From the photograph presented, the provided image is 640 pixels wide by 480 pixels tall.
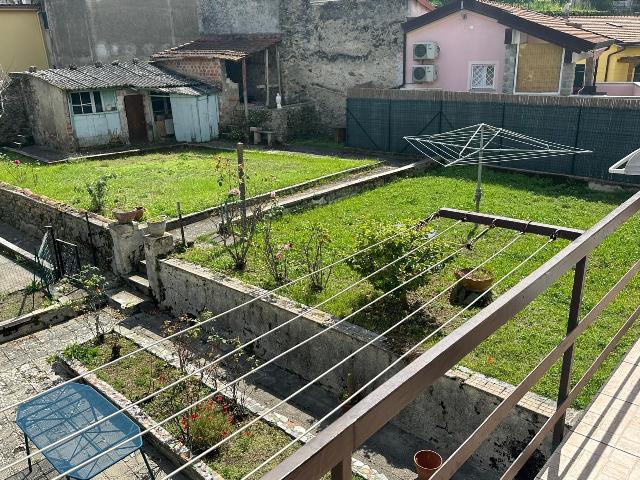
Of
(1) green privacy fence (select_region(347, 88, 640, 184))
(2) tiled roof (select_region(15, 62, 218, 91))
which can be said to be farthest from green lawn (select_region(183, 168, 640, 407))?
(2) tiled roof (select_region(15, 62, 218, 91))

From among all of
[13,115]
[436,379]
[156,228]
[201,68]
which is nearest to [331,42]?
[201,68]

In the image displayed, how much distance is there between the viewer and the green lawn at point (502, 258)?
6289 millimetres

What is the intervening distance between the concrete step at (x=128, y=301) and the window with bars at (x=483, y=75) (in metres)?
13.2

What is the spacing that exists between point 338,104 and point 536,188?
10840mm

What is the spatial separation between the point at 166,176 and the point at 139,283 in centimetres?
606

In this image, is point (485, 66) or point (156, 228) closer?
point (156, 228)

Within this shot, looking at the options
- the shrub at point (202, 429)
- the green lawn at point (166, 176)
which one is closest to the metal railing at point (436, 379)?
the shrub at point (202, 429)

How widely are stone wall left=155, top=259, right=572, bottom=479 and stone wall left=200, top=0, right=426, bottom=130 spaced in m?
13.7

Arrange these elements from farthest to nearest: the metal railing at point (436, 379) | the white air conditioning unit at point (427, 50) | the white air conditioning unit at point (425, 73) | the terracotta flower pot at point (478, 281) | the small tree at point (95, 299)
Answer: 1. the white air conditioning unit at point (425, 73)
2. the white air conditioning unit at point (427, 50)
3. the small tree at point (95, 299)
4. the terracotta flower pot at point (478, 281)
5. the metal railing at point (436, 379)

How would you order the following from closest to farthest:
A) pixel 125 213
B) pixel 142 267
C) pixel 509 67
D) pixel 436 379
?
1. pixel 436 379
2. pixel 125 213
3. pixel 142 267
4. pixel 509 67

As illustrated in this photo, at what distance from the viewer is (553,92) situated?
53.8 ft

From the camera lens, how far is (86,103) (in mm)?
19906

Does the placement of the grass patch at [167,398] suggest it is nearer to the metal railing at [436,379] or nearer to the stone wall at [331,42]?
the metal railing at [436,379]

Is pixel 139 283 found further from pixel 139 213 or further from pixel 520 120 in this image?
pixel 520 120
